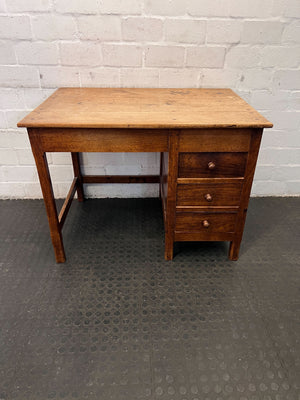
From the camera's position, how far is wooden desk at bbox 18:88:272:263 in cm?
132

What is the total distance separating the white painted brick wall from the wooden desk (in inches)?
10.8

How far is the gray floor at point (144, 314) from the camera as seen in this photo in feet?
3.66

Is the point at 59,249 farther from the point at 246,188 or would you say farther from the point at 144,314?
the point at 246,188

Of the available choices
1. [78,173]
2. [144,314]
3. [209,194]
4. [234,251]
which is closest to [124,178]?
[78,173]

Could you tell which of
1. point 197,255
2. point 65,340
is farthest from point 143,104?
point 65,340

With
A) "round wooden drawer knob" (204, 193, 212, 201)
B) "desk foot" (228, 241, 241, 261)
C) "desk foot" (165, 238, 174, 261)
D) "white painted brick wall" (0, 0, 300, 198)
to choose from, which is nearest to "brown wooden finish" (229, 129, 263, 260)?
"desk foot" (228, 241, 241, 261)

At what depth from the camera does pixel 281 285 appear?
1.56 meters

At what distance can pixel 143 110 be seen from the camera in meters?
1.45

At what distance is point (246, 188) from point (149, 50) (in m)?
1.07

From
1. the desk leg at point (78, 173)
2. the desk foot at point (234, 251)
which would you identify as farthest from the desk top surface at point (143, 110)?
the desk foot at point (234, 251)

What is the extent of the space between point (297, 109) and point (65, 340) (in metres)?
2.07

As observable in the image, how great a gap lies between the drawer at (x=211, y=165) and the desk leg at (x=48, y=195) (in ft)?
2.19

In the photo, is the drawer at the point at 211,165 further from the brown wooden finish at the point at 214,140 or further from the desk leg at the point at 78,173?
the desk leg at the point at 78,173

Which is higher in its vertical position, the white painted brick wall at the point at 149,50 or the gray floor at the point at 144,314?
the white painted brick wall at the point at 149,50
